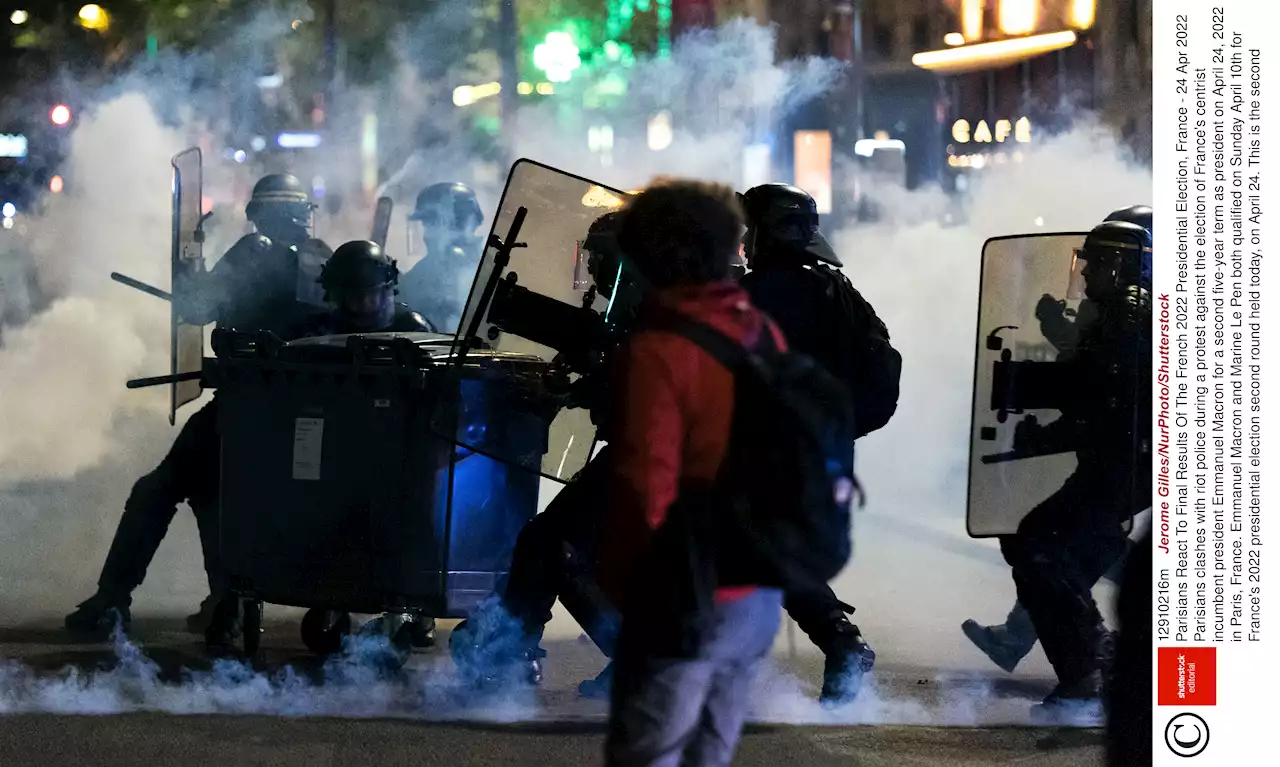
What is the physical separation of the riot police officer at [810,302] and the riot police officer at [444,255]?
1.70 m

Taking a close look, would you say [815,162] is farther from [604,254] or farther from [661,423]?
[661,423]

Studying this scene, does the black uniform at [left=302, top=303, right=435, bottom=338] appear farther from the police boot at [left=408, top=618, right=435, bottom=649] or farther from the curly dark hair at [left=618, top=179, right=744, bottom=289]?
the curly dark hair at [left=618, top=179, right=744, bottom=289]

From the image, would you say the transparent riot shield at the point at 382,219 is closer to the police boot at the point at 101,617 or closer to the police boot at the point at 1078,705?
the police boot at the point at 101,617

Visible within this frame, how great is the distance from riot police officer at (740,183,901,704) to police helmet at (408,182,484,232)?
168 cm

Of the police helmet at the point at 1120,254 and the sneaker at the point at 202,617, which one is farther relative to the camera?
the sneaker at the point at 202,617

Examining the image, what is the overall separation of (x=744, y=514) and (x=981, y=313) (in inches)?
74.2

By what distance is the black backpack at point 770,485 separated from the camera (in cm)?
339

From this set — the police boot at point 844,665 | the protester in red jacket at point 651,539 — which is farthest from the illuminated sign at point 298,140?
the protester in red jacket at point 651,539

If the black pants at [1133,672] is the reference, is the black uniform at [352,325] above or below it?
above

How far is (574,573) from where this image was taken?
4902mm

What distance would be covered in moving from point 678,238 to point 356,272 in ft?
7.15

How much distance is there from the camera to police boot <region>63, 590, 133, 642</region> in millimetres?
5750

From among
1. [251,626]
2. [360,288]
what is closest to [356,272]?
[360,288]
